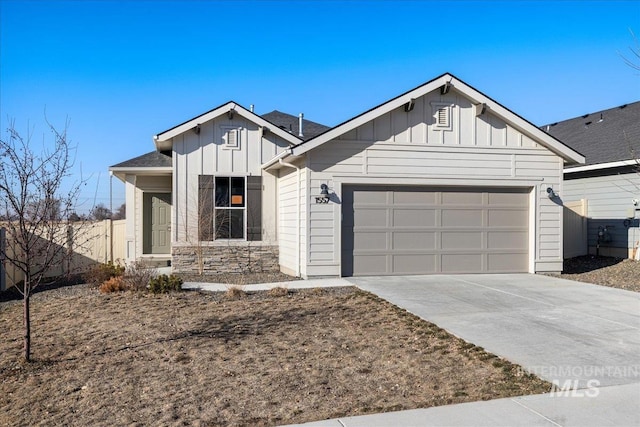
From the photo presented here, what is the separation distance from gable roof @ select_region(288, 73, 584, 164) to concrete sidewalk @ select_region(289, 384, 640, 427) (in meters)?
7.86

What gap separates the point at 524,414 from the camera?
442 centimetres

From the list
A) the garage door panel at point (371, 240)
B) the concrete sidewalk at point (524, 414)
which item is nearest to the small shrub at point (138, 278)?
the garage door panel at point (371, 240)

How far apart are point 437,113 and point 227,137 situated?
218 inches

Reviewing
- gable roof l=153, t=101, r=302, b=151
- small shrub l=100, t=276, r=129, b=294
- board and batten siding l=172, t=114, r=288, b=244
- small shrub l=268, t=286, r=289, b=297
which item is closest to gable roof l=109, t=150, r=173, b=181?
gable roof l=153, t=101, r=302, b=151

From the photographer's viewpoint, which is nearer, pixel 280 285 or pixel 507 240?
pixel 280 285

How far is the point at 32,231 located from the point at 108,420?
9.64 feet

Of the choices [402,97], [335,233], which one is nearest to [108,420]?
[335,233]

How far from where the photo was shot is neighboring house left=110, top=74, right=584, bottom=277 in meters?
12.2

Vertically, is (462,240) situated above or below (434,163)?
below

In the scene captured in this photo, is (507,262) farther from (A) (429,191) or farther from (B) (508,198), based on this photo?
(A) (429,191)

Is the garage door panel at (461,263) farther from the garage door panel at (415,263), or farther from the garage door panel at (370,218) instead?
the garage door panel at (370,218)

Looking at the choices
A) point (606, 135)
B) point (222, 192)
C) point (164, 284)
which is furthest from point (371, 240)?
point (606, 135)

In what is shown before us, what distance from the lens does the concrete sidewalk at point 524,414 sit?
4270 mm

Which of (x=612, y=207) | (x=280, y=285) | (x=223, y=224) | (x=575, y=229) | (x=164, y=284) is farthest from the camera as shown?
(x=575, y=229)
